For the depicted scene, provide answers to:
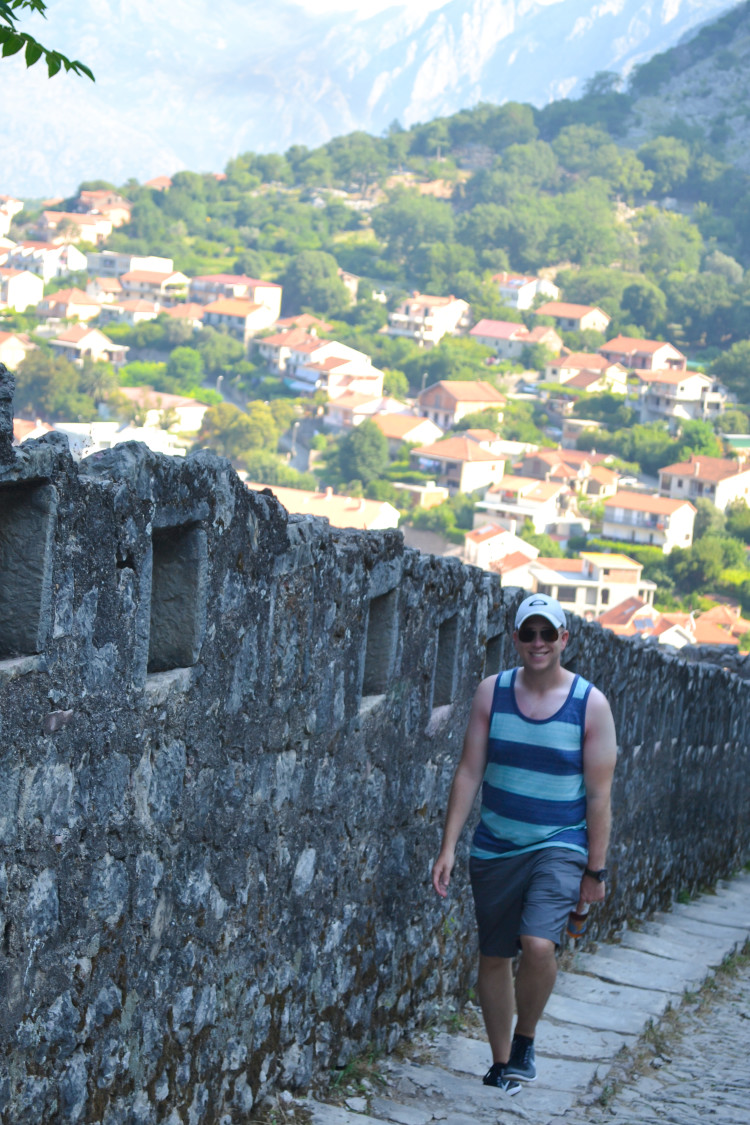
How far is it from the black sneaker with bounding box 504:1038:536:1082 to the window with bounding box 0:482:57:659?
1.96 metres

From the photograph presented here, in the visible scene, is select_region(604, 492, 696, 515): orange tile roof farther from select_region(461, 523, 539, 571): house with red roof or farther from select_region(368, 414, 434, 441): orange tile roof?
select_region(368, 414, 434, 441): orange tile roof

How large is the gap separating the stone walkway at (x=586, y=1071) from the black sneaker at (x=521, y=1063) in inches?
3.5

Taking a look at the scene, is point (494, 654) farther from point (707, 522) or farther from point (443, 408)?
point (443, 408)

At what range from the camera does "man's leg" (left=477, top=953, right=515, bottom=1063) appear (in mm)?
3504

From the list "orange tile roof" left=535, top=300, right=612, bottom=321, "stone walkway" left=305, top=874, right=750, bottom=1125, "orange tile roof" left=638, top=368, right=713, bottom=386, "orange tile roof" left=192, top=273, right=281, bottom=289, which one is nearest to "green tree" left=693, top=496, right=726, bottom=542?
"orange tile roof" left=638, top=368, right=713, bottom=386

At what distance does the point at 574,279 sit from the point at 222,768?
116341mm

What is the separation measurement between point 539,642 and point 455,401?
273ft

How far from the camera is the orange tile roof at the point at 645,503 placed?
6538 cm

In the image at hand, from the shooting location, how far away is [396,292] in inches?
4483

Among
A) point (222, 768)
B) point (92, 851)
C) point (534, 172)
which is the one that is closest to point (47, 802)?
point (92, 851)

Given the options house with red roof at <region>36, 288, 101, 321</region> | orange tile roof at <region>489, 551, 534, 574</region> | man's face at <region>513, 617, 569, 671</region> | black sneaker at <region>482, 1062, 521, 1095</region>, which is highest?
house with red roof at <region>36, 288, 101, 321</region>

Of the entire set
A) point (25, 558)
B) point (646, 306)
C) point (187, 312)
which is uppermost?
point (646, 306)

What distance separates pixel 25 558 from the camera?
2.18 meters

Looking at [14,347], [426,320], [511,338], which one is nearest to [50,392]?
[14,347]
